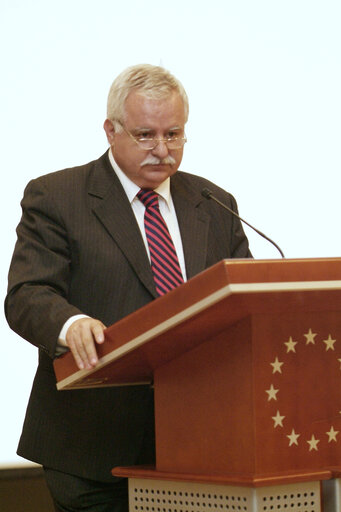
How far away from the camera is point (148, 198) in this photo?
258 centimetres

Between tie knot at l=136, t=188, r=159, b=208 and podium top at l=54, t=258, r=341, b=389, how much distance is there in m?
0.71

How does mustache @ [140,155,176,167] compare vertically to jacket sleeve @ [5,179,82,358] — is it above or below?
above

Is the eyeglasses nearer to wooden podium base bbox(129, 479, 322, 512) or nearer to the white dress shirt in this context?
the white dress shirt

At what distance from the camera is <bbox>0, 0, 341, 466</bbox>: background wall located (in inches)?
144

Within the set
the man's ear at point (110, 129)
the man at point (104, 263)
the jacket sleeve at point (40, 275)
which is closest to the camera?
the jacket sleeve at point (40, 275)

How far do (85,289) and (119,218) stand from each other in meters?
0.21

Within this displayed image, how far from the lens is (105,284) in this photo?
7.93 feet

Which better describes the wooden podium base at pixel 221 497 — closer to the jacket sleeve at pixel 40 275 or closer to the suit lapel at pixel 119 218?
the jacket sleeve at pixel 40 275

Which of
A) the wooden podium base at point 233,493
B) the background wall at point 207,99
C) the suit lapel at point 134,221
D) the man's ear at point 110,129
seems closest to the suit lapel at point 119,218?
the suit lapel at point 134,221

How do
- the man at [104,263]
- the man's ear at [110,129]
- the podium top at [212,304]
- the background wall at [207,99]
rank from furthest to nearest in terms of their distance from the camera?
1. the background wall at [207,99]
2. the man's ear at [110,129]
3. the man at [104,263]
4. the podium top at [212,304]

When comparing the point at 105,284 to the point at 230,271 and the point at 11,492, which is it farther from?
the point at 11,492

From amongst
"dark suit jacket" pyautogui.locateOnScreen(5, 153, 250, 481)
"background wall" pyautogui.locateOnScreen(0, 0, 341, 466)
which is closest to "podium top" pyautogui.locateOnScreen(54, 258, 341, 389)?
"dark suit jacket" pyautogui.locateOnScreen(5, 153, 250, 481)

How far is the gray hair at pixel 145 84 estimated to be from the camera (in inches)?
101

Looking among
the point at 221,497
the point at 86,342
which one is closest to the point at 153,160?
the point at 86,342
